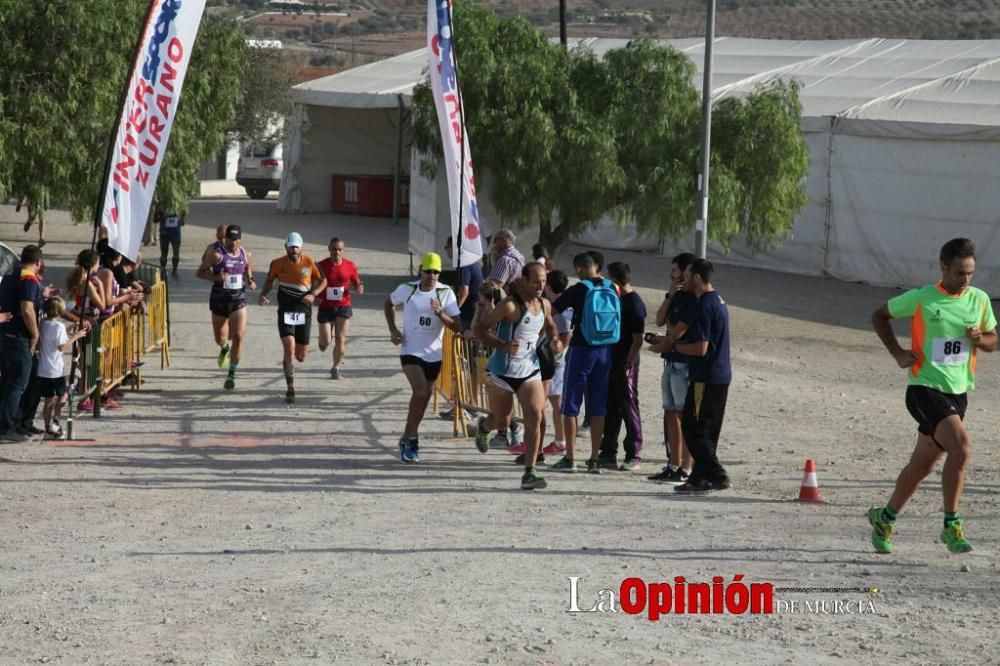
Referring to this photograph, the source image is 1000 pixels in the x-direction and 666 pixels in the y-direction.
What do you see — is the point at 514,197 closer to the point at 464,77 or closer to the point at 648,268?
the point at 464,77

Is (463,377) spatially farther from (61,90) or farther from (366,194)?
(366,194)

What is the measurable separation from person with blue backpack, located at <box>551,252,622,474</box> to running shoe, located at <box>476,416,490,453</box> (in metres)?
0.83

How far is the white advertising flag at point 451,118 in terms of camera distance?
13.0 metres

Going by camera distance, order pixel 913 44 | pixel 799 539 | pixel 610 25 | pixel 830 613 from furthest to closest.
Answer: pixel 610 25 < pixel 913 44 < pixel 799 539 < pixel 830 613

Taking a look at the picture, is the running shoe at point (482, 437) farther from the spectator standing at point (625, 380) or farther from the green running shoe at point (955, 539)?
the green running shoe at point (955, 539)

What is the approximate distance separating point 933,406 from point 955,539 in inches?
30.5

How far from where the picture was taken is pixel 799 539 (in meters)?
8.99

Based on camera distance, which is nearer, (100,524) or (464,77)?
(100,524)

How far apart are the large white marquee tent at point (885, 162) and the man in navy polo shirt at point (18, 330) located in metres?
13.3

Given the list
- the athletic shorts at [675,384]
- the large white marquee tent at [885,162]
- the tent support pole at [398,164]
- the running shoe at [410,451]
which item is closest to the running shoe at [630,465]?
the athletic shorts at [675,384]

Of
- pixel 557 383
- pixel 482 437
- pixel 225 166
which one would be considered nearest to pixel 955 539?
pixel 557 383

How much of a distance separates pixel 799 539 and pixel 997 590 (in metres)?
1.50

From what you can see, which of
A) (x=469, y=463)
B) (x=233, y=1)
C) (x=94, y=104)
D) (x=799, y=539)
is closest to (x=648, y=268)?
(x=94, y=104)

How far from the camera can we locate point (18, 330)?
12008mm
